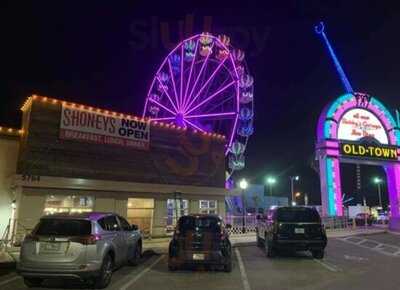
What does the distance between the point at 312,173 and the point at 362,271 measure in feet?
287

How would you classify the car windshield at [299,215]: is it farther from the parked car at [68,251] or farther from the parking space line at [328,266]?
the parked car at [68,251]

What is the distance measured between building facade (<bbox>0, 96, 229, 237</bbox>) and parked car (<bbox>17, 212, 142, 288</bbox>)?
886 cm

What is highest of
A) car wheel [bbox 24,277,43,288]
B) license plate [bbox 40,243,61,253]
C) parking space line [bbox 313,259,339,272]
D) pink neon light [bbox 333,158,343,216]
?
pink neon light [bbox 333,158,343,216]

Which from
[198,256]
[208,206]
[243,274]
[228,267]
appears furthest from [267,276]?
[208,206]

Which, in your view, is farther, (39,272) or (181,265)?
(181,265)

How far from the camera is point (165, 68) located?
110 feet

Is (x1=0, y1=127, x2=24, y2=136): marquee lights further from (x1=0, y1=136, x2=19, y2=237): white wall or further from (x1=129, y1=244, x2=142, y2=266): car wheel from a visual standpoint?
(x1=129, y1=244, x2=142, y2=266): car wheel

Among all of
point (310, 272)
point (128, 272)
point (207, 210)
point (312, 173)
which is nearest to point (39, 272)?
point (128, 272)

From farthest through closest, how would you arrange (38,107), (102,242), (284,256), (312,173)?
1. (312,173)
2. (38,107)
3. (284,256)
4. (102,242)

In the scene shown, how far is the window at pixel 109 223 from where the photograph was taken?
983cm

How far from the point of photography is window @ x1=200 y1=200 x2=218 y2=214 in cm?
2458

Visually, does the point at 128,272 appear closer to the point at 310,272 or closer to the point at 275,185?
the point at 310,272

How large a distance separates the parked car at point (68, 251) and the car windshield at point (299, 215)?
271 inches

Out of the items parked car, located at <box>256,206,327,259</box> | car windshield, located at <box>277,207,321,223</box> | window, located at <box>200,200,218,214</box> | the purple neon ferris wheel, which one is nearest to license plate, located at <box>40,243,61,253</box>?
parked car, located at <box>256,206,327,259</box>
